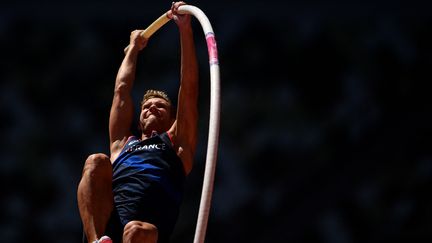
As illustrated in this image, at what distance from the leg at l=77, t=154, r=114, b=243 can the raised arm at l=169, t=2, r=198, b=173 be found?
530mm

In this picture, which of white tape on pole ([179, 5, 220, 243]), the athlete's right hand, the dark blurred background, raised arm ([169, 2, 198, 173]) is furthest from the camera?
the dark blurred background

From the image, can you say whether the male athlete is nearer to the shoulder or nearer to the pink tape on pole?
the shoulder

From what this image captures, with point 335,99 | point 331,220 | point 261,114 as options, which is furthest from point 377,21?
point 331,220

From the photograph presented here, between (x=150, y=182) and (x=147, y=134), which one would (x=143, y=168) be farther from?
(x=147, y=134)

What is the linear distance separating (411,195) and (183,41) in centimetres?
449

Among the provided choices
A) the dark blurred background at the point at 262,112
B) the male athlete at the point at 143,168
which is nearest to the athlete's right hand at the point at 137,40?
the male athlete at the point at 143,168

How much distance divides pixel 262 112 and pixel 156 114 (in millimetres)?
4160

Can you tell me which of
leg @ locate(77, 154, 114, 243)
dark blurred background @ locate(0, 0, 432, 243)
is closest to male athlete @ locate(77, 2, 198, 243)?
Result: leg @ locate(77, 154, 114, 243)

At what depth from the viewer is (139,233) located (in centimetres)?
468

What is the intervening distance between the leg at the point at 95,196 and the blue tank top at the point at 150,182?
10cm

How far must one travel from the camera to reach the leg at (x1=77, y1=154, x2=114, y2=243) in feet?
15.8

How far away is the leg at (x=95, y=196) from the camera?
483 cm

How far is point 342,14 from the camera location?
9930mm

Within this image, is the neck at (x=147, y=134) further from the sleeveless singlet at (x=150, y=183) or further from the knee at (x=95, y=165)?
the knee at (x=95, y=165)
